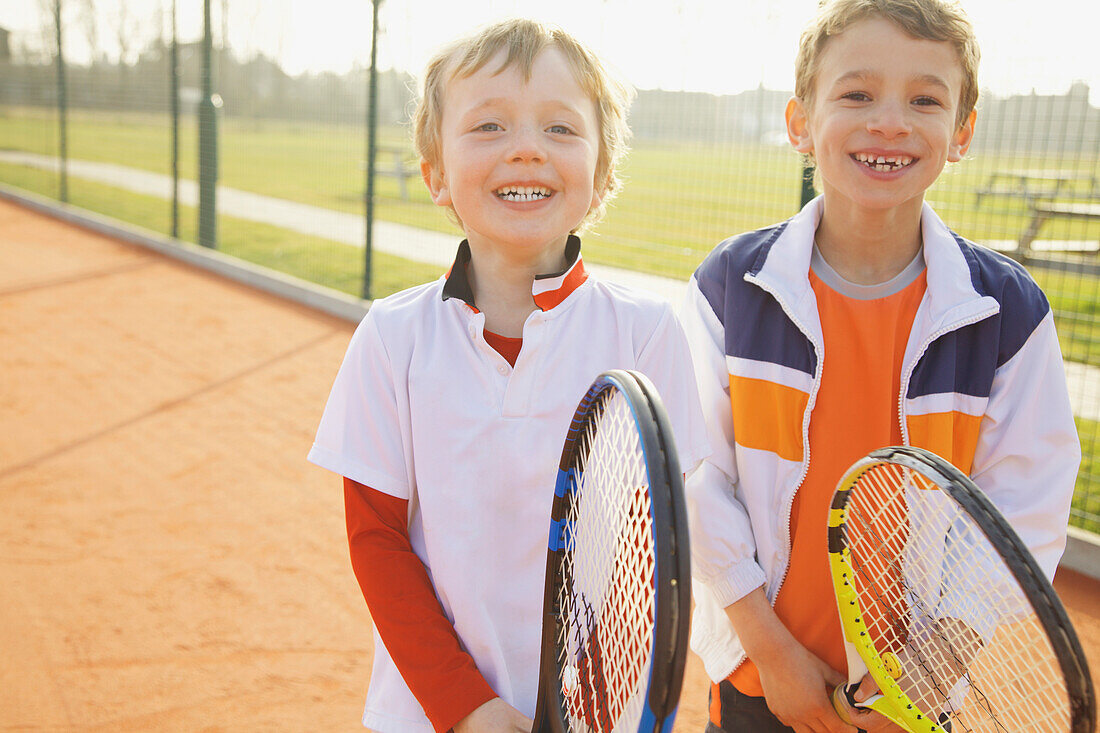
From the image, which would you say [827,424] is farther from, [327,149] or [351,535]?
[327,149]

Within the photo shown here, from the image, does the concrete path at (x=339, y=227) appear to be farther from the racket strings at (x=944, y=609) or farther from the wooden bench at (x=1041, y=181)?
the racket strings at (x=944, y=609)

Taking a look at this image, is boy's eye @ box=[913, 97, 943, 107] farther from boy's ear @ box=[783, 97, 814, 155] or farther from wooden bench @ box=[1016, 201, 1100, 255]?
wooden bench @ box=[1016, 201, 1100, 255]

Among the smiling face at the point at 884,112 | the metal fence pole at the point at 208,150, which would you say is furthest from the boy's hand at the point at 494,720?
the metal fence pole at the point at 208,150

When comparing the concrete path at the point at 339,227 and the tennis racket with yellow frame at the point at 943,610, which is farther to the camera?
the concrete path at the point at 339,227

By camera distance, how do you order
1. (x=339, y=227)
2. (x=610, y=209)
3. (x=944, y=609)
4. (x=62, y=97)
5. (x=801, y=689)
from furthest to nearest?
(x=62, y=97) → (x=339, y=227) → (x=610, y=209) → (x=801, y=689) → (x=944, y=609)

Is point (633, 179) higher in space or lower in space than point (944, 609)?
higher

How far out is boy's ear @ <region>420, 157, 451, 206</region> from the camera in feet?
5.40

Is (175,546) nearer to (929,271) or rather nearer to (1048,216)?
Result: (929,271)

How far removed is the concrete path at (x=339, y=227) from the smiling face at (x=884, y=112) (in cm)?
381

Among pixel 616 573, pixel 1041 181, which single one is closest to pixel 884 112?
pixel 616 573

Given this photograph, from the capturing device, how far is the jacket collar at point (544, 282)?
4.94 ft

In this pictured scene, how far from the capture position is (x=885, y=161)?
62.4 inches

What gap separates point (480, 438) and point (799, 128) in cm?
87

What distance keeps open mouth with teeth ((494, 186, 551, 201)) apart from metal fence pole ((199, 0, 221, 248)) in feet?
35.7
